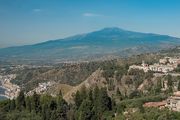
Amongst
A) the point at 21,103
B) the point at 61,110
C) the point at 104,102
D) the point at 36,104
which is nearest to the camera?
the point at 61,110

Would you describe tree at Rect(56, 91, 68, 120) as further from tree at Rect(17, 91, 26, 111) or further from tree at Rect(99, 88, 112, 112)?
tree at Rect(17, 91, 26, 111)

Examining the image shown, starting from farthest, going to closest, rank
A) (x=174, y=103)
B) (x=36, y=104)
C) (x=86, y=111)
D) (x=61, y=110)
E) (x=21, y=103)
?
(x=21, y=103)
(x=36, y=104)
(x=61, y=110)
(x=174, y=103)
(x=86, y=111)

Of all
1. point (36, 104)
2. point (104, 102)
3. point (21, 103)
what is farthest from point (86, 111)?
point (21, 103)

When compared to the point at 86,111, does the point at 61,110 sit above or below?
below

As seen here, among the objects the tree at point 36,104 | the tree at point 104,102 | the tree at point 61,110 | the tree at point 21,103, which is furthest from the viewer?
the tree at point 21,103

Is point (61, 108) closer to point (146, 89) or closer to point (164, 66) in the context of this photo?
point (146, 89)

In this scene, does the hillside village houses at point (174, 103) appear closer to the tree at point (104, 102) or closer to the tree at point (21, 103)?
the tree at point (104, 102)

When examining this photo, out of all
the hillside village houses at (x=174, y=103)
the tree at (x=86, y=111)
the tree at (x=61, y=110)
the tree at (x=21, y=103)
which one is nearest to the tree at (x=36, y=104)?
the tree at (x=21, y=103)

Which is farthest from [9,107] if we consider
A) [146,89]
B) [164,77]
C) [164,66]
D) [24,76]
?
[24,76]

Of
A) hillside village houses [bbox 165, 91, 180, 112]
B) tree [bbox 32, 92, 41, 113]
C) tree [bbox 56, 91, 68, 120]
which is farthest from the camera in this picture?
tree [bbox 32, 92, 41, 113]

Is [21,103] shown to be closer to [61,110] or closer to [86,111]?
Result: [61,110]

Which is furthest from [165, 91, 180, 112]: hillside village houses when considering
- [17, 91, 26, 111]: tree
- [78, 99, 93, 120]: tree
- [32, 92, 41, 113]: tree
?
[17, 91, 26, 111]: tree
